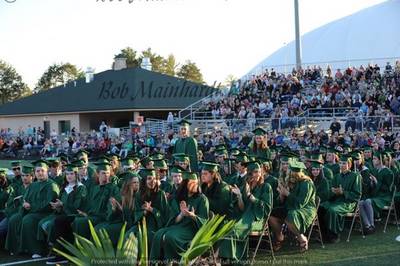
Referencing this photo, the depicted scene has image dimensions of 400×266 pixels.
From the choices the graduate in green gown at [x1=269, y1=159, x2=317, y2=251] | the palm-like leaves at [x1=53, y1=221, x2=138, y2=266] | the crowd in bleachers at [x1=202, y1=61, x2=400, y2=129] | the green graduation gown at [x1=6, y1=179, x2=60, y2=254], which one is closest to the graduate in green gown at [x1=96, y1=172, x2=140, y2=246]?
the green graduation gown at [x1=6, y1=179, x2=60, y2=254]

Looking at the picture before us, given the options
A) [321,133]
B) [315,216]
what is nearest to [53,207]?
[315,216]

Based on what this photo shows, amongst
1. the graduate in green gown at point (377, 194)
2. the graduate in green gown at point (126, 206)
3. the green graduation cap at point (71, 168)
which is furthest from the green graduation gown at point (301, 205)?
the green graduation cap at point (71, 168)

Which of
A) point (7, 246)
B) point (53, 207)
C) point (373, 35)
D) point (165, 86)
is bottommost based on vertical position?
point (7, 246)

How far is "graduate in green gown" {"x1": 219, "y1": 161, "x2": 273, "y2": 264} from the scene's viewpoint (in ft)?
22.3

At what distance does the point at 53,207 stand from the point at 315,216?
3.74m

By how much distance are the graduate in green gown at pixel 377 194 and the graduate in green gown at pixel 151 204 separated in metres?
3.52

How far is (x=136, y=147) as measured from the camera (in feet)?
80.7

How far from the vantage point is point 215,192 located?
730 cm

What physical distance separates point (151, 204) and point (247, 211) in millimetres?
1244

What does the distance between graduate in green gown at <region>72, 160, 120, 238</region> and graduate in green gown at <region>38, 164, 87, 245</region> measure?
123mm

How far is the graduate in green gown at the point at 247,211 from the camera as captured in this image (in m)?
6.81

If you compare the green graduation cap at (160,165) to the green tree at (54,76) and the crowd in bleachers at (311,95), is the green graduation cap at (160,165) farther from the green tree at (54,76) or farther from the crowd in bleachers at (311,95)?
the green tree at (54,76)

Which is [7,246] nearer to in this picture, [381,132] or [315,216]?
[315,216]

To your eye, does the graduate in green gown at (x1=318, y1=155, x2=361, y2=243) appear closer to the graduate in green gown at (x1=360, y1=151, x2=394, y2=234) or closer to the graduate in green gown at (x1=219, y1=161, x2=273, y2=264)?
the graduate in green gown at (x1=360, y1=151, x2=394, y2=234)
